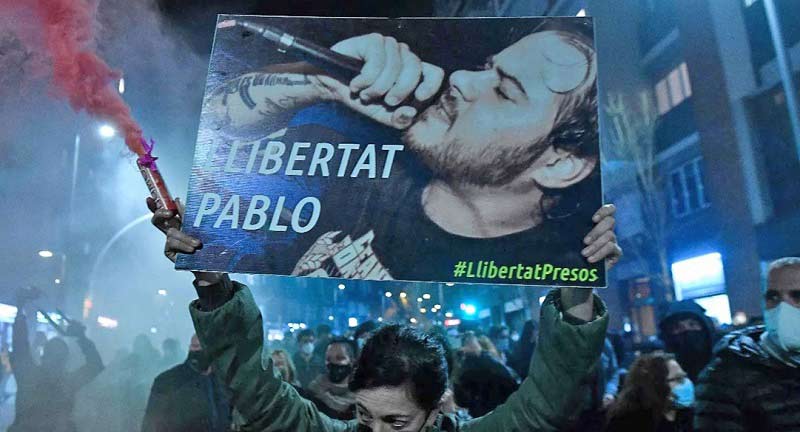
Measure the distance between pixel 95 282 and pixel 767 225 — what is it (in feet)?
140

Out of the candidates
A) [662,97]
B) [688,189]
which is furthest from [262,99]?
[662,97]

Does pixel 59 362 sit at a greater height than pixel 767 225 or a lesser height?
lesser

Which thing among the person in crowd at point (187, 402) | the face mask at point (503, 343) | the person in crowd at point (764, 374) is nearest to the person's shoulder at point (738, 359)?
the person in crowd at point (764, 374)

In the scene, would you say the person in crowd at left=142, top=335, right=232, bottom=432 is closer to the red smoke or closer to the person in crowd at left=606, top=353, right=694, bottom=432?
the red smoke

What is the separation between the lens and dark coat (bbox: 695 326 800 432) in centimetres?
325

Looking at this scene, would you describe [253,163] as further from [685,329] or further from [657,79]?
[657,79]

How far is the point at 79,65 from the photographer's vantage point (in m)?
3.55

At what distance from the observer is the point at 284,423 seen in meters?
2.12

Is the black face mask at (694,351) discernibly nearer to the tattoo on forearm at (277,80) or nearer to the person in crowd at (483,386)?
the person in crowd at (483,386)

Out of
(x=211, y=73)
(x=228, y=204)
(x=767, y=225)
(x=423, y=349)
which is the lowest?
(x=423, y=349)

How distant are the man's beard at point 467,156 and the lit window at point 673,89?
2080 centimetres

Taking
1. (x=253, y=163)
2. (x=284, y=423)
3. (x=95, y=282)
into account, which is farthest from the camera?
(x=95, y=282)

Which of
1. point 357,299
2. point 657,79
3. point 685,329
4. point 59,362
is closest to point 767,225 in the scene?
point 657,79

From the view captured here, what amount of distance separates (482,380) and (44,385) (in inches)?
203
